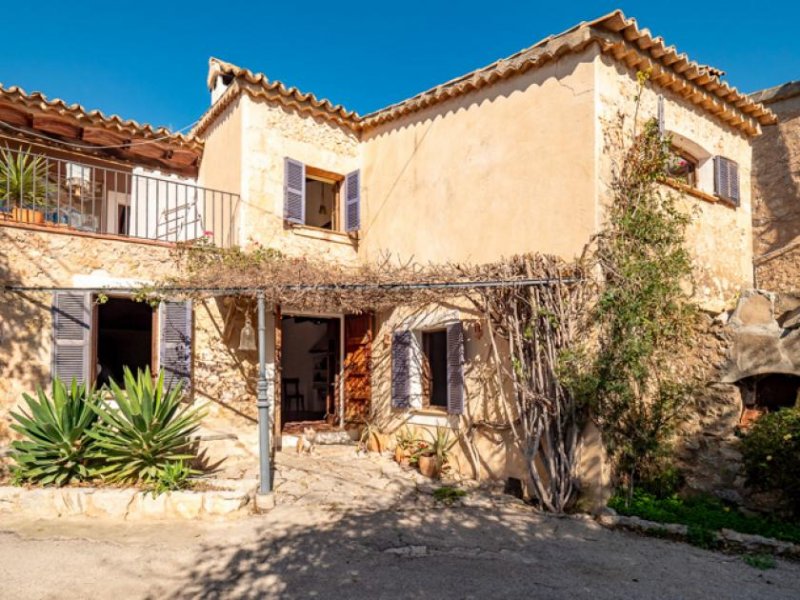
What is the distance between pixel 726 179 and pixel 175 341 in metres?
8.13

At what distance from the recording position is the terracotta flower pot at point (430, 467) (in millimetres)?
7645

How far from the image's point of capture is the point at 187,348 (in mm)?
7859

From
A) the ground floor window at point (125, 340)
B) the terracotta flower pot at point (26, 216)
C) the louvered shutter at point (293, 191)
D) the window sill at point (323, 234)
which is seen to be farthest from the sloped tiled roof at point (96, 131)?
the ground floor window at point (125, 340)

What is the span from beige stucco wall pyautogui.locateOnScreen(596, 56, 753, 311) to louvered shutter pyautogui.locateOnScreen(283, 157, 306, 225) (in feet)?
15.6

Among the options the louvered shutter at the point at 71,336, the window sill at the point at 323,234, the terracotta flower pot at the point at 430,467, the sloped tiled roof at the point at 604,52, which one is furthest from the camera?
the window sill at the point at 323,234

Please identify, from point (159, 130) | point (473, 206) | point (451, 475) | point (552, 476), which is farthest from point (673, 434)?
point (159, 130)

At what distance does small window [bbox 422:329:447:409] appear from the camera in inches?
348

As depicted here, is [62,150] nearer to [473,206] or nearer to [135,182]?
[135,182]

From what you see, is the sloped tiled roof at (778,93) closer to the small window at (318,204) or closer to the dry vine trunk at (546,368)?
the dry vine trunk at (546,368)

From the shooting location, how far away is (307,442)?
8.89 m

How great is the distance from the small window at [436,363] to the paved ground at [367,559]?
2.63 m

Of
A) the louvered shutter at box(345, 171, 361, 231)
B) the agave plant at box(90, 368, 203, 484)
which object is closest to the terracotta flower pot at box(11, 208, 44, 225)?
the agave plant at box(90, 368, 203, 484)

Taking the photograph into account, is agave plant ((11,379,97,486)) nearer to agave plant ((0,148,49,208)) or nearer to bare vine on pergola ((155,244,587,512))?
bare vine on pergola ((155,244,587,512))

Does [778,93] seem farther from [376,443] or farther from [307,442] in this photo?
[307,442]
